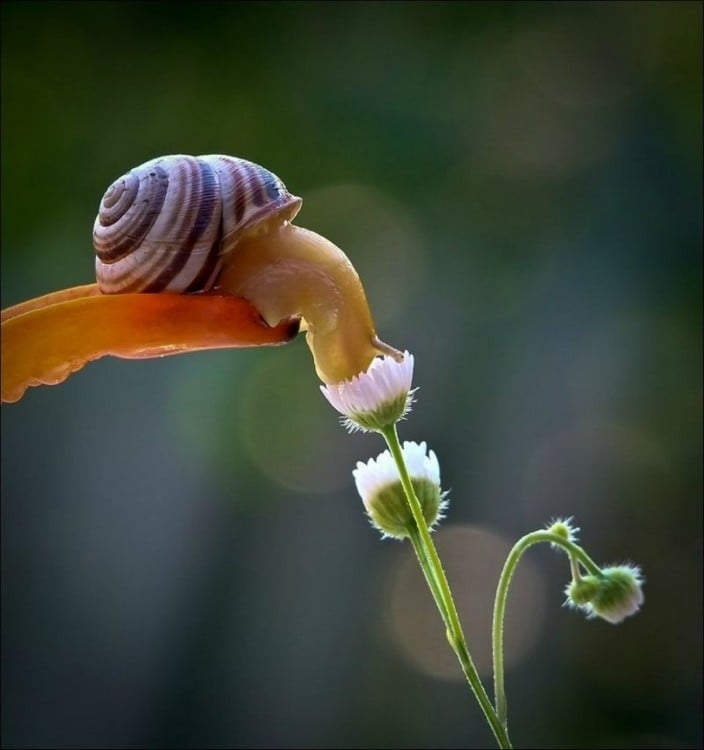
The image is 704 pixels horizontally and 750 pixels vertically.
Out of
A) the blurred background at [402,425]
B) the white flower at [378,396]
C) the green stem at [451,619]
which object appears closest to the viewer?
the green stem at [451,619]

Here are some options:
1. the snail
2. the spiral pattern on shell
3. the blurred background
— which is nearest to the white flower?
the snail

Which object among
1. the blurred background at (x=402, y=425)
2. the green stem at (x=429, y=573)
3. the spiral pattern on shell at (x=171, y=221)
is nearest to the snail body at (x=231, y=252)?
the spiral pattern on shell at (x=171, y=221)

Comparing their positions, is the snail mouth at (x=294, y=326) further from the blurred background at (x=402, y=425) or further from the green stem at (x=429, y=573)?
the blurred background at (x=402, y=425)

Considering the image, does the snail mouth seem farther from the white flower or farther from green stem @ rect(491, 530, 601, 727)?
green stem @ rect(491, 530, 601, 727)

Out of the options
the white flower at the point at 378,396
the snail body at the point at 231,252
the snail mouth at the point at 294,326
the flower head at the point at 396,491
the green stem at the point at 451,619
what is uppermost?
the snail body at the point at 231,252

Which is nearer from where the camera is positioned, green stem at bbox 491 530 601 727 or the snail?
green stem at bbox 491 530 601 727

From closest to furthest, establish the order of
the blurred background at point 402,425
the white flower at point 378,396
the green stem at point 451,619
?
the green stem at point 451,619 → the white flower at point 378,396 → the blurred background at point 402,425

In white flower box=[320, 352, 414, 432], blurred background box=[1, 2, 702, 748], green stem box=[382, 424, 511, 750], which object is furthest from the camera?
blurred background box=[1, 2, 702, 748]

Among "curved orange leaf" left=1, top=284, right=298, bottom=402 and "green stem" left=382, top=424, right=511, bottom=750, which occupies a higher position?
"curved orange leaf" left=1, top=284, right=298, bottom=402
